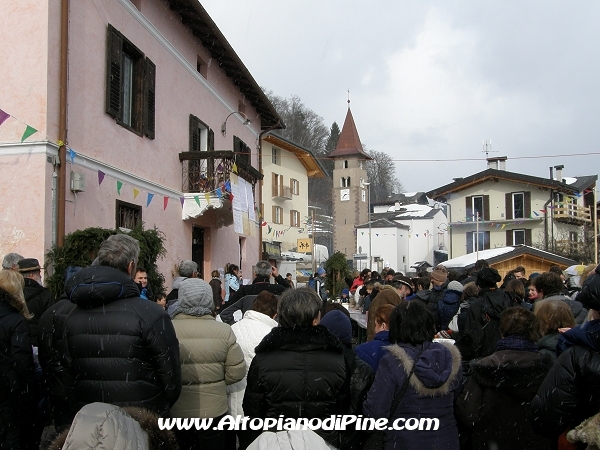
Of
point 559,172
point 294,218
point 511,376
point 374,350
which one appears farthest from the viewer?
point 294,218

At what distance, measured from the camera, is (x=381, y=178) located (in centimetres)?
9894

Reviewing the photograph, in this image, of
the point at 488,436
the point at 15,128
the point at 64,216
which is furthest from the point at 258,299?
the point at 15,128

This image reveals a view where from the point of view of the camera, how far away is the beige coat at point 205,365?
4.18 metres

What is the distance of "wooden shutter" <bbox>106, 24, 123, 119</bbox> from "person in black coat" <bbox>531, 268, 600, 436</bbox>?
32.2 ft

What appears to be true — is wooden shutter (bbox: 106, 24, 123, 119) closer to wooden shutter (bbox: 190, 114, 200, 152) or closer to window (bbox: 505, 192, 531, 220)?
wooden shutter (bbox: 190, 114, 200, 152)

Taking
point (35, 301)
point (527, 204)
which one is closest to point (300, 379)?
point (35, 301)

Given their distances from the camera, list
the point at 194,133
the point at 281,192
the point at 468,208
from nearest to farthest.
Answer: the point at 194,133 < the point at 281,192 < the point at 468,208

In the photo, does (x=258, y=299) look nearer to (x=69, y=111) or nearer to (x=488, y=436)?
(x=488, y=436)

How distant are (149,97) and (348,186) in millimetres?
65793

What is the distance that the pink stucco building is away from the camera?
8.94 metres

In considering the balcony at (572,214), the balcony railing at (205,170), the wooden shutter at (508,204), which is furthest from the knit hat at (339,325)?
the wooden shutter at (508,204)

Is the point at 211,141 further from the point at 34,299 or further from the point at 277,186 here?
the point at 277,186

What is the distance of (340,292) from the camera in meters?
20.9

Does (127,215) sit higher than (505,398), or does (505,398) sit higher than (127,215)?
(127,215)
